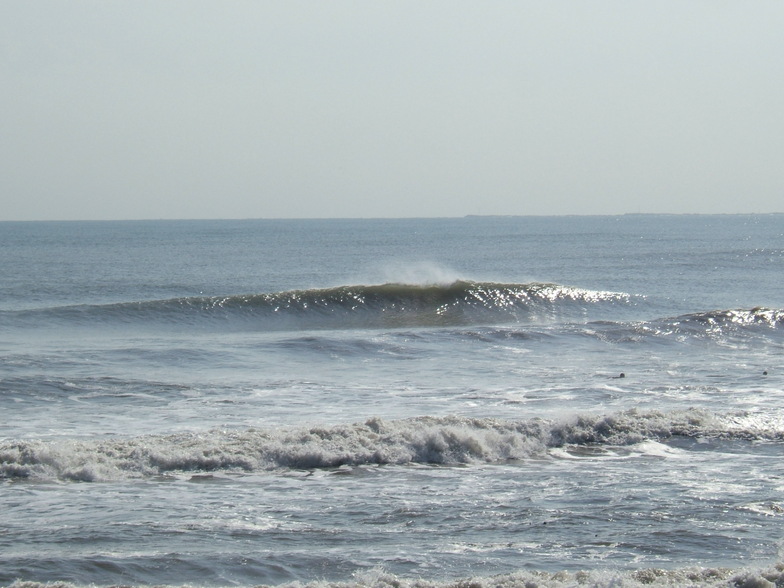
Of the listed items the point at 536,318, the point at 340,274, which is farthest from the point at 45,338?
the point at 340,274

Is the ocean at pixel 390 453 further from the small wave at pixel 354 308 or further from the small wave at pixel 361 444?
the small wave at pixel 354 308

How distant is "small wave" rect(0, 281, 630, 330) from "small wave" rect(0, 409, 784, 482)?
16201 mm

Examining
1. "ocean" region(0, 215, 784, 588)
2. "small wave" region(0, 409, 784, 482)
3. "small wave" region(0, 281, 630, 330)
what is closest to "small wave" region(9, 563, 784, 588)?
"ocean" region(0, 215, 784, 588)

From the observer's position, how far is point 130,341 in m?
23.9

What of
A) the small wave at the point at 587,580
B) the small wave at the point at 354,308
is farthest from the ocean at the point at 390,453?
the small wave at the point at 354,308

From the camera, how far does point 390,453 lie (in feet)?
38.6

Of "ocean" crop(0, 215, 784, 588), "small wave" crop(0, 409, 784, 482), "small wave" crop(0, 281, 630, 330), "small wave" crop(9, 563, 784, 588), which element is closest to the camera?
"small wave" crop(9, 563, 784, 588)

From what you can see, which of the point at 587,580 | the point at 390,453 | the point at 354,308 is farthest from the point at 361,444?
the point at 354,308

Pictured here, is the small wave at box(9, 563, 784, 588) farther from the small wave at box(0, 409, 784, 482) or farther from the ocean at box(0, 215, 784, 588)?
the small wave at box(0, 409, 784, 482)

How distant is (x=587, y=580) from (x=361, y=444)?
17.3ft

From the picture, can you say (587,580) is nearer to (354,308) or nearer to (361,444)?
(361,444)

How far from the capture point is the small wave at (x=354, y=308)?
29312 mm

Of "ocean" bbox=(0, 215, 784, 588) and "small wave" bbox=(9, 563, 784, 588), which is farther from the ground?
"small wave" bbox=(9, 563, 784, 588)

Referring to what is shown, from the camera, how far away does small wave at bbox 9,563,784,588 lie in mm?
6996
